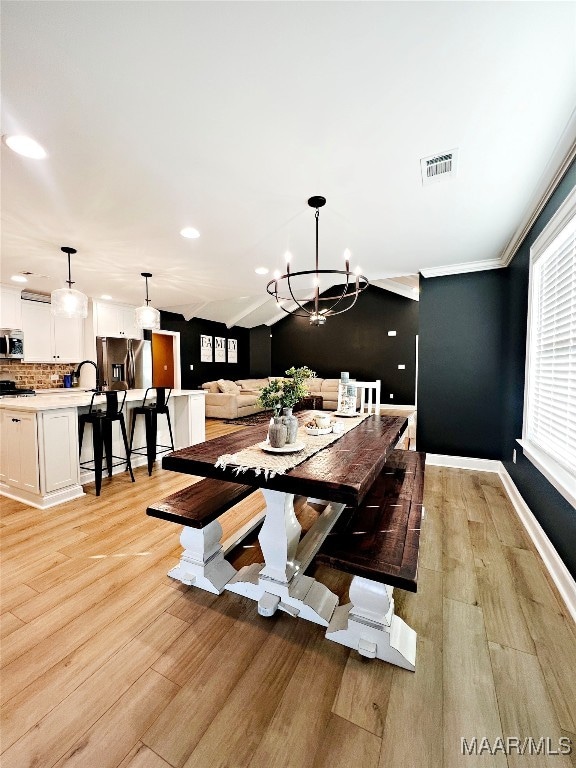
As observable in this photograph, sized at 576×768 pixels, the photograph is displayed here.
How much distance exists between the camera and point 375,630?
1.34 metres

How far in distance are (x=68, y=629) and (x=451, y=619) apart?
1.84m

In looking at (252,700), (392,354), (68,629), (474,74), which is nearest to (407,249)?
Result: (474,74)

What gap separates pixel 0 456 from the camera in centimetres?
294

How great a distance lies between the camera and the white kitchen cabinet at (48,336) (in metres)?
4.64

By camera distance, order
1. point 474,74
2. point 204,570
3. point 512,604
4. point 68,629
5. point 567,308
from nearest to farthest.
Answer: point 474,74
point 68,629
point 512,604
point 204,570
point 567,308

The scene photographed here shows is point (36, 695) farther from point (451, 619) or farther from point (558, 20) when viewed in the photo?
point (558, 20)

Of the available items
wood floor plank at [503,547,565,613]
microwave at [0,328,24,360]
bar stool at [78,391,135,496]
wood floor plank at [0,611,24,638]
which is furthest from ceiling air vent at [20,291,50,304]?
wood floor plank at [503,547,565,613]

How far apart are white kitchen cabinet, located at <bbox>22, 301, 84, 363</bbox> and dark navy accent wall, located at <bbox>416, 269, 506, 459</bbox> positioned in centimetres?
490

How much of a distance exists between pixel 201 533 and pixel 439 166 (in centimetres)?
→ 253

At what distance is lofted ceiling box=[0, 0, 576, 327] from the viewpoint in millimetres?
1103

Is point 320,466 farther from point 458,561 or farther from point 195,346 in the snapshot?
point 195,346

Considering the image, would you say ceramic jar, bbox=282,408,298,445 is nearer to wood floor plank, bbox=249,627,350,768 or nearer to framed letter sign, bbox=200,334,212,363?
wood floor plank, bbox=249,627,350,768

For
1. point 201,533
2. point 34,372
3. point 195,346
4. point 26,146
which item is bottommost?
point 201,533

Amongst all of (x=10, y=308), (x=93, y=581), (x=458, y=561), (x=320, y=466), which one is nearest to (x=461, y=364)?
(x=458, y=561)
